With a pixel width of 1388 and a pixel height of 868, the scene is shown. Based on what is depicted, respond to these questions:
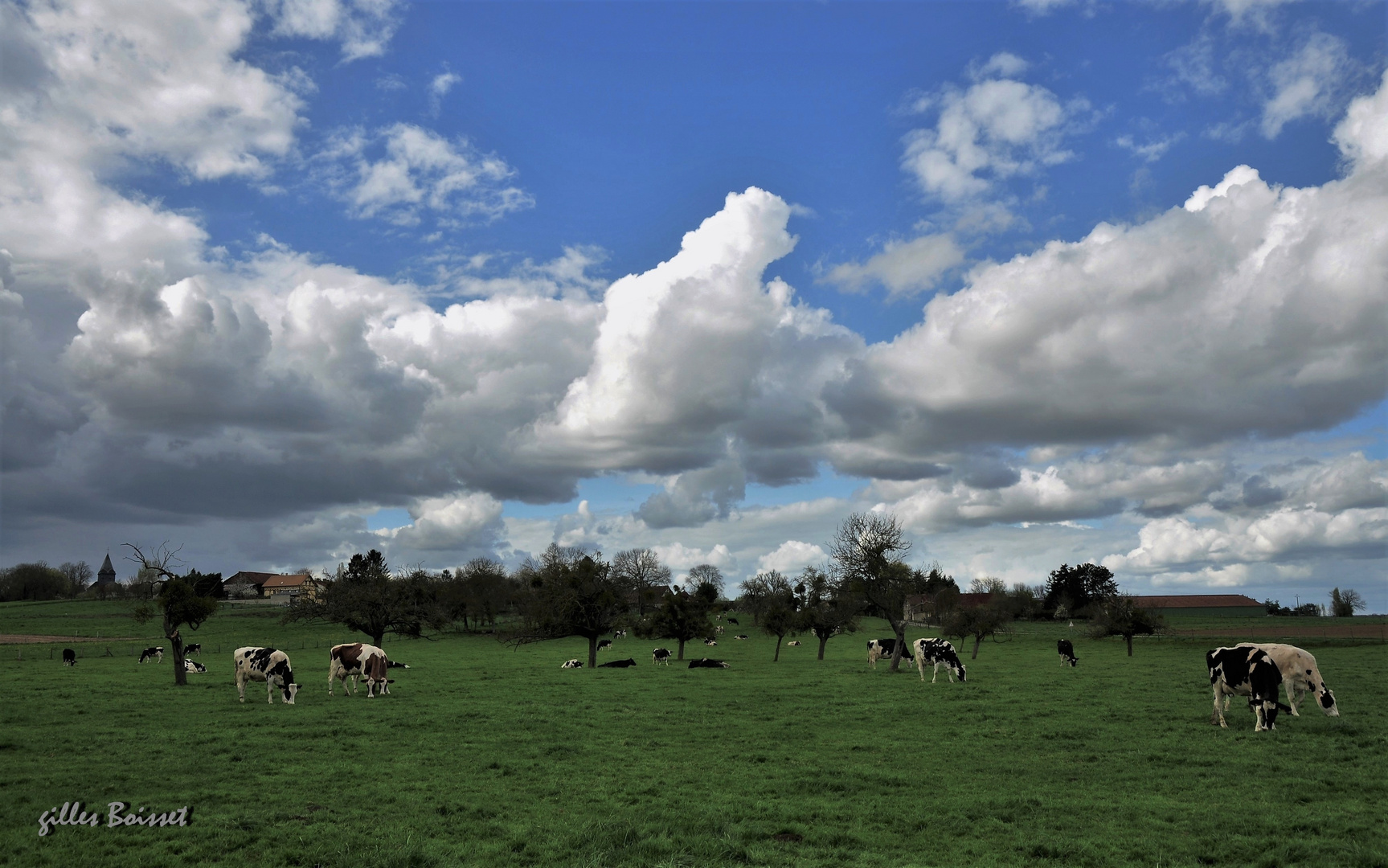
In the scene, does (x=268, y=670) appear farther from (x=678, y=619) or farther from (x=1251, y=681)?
(x=678, y=619)

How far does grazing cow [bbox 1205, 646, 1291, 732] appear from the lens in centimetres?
2131

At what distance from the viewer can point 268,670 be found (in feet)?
93.2

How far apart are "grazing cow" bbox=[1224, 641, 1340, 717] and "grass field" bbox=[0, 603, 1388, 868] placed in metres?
0.66

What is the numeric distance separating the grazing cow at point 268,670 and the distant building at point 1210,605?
167 meters

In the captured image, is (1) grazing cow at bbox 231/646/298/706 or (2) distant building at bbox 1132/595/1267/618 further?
(2) distant building at bbox 1132/595/1267/618

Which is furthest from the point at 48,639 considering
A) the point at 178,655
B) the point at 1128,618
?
the point at 1128,618

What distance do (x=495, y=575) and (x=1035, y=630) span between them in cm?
8763

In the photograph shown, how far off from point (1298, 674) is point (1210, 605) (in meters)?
172

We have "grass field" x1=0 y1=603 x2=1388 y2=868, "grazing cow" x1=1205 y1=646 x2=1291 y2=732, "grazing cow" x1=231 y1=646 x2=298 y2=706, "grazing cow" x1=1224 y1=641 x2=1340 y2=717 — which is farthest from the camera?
"grazing cow" x1=231 y1=646 x2=298 y2=706

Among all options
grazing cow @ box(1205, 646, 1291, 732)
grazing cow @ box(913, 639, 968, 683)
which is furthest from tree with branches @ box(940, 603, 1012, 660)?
A: grazing cow @ box(1205, 646, 1291, 732)

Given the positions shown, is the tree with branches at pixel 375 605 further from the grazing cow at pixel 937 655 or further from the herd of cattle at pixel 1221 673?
the grazing cow at pixel 937 655

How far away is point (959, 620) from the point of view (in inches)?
2569

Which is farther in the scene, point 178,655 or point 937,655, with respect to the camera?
point 937,655

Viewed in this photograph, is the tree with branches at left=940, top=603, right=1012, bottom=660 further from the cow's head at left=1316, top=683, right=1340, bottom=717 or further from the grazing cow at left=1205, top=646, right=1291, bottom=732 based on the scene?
the grazing cow at left=1205, top=646, right=1291, bottom=732
